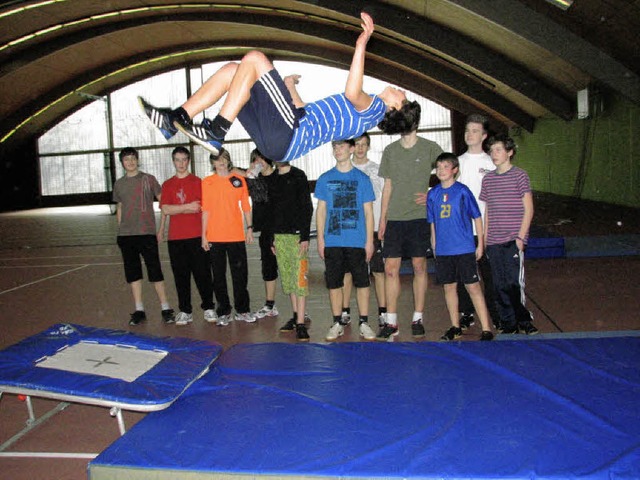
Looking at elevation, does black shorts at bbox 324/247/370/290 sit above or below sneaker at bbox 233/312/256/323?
above

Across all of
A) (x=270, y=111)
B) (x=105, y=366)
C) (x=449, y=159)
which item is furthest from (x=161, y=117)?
(x=449, y=159)

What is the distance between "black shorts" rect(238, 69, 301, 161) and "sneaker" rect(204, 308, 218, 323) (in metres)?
2.49

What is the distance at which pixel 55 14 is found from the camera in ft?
52.3

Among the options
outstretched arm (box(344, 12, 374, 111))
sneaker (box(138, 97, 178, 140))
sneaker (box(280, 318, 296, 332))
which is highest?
outstretched arm (box(344, 12, 374, 111))

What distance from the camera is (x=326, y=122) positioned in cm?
292

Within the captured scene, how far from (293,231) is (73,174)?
23330 mm

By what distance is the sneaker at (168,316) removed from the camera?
510 centimetres

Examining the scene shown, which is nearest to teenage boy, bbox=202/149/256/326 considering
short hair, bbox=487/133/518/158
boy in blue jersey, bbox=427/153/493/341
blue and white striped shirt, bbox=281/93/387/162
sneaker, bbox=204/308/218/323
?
sneaker, bbox=204/308/218/323

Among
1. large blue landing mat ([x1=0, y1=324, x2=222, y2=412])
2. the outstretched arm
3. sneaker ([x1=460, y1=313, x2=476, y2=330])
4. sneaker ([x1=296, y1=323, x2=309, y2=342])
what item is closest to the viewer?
large blue landing mat ([x1=0, y1=324, x2=222, y2=412])

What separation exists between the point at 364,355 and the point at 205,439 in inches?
49.6

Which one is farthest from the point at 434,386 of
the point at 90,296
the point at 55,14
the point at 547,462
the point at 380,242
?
the point at 55,14

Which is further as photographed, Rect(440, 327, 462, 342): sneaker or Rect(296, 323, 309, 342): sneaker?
Result: Rect(296, 323, 309, 342): sneaker

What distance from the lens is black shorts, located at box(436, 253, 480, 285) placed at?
13.0 feet

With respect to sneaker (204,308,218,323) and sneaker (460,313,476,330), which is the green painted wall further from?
sneaker (204,308,218,323)
